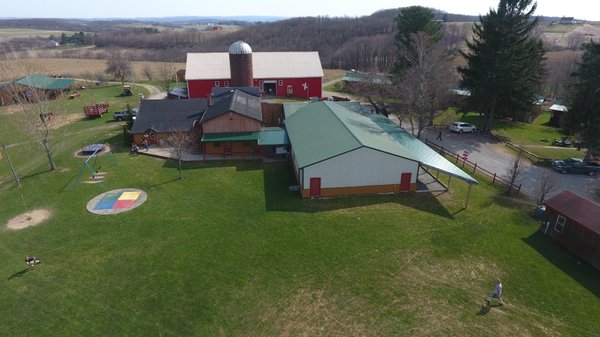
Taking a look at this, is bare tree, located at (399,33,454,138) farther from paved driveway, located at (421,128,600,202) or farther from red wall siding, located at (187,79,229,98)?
red wall siding, located at (187,79,229,98)

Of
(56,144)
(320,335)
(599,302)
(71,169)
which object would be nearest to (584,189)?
(599,302)

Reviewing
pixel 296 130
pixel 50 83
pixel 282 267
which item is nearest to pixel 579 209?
pixel 282 267

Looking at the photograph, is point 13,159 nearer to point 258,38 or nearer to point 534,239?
point 534,239

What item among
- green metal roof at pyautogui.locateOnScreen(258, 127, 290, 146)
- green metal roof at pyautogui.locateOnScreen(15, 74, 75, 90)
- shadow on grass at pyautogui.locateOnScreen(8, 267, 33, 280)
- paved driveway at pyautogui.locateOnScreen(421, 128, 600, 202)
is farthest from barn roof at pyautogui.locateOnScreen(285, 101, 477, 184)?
A: green metal roof at pyautogui.locateOnScreen(15, 74, 75, 90)

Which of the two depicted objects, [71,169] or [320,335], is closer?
[320,335]

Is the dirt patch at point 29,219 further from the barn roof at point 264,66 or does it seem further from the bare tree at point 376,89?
the bare tree at point 376,89

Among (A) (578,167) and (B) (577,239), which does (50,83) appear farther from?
(A) (578,167)
